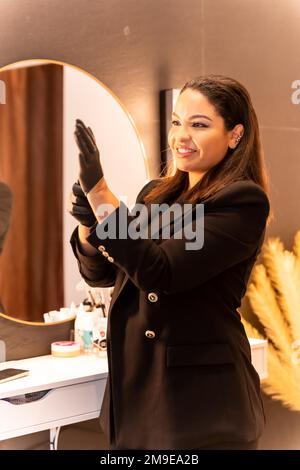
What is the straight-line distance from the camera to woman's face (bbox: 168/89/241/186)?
4.51 feet

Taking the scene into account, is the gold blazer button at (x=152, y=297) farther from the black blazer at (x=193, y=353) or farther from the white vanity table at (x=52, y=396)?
the white vanity table at (x=52, y=396)

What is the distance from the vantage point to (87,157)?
1162 millimetres

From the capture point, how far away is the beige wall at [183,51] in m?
2.09

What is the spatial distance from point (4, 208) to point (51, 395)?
593 millimetres

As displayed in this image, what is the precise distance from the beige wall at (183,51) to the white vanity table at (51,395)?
2.80ft

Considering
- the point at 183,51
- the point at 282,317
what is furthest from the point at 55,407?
the point at 183,51

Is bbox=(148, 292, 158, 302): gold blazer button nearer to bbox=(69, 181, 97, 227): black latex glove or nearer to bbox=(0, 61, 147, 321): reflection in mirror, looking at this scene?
bbox=(69, 181, 97, 227): black latex glove

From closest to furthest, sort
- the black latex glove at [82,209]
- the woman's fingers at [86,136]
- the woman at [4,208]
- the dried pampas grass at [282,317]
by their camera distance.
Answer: the woman's fingers at [86,136] < the black latex glove at [82,209] < the woman at [4,208] < the dried pampas grass at [282,317]

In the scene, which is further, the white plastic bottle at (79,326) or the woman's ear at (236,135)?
the white plastic bottle at (79,326)

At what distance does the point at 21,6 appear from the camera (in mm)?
2016

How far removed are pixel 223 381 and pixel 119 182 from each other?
3.68 feet

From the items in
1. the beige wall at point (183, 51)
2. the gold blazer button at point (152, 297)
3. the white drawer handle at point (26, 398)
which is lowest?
the white drawer handle at point (26, 398)

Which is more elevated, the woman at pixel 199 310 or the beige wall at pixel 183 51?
the beige wall at pixel 183 51

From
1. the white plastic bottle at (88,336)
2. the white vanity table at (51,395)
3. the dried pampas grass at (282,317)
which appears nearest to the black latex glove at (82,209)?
the white vanity table at (51,395)
